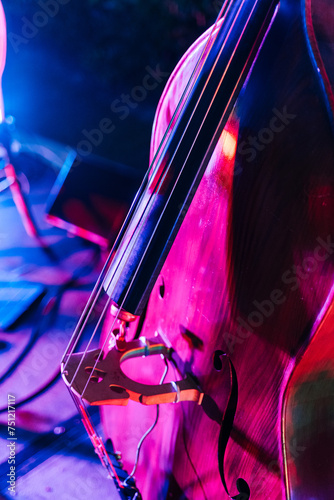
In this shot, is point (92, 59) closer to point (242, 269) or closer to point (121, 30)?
point (121, 30)

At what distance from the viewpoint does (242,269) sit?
0.55 m

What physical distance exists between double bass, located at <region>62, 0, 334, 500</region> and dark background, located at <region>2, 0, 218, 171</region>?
1.34 meters

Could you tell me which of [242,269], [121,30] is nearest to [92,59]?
[121,30]

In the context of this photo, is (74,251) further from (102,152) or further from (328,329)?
(328,329)

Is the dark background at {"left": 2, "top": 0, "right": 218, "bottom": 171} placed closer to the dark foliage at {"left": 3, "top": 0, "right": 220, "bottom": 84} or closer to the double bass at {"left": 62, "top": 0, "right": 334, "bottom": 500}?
the dark foliage at {"left": 3, "top": 0, "right": 220, "bottom": 84}

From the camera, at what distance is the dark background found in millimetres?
1865

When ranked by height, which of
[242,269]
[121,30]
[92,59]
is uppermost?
→ [121,30]

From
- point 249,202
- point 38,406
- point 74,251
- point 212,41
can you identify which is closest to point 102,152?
point 74,251

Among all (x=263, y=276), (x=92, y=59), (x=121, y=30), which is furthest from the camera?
(x=92, y=59)

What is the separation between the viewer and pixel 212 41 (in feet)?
2.02

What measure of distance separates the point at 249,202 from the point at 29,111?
2.29 meters

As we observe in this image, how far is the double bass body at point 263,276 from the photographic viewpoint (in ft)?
1.48

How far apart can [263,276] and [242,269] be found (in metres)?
0.04

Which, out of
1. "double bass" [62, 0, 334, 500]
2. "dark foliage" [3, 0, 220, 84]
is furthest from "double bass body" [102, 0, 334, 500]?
"dark foliage" [3, 0, 220, 84]
